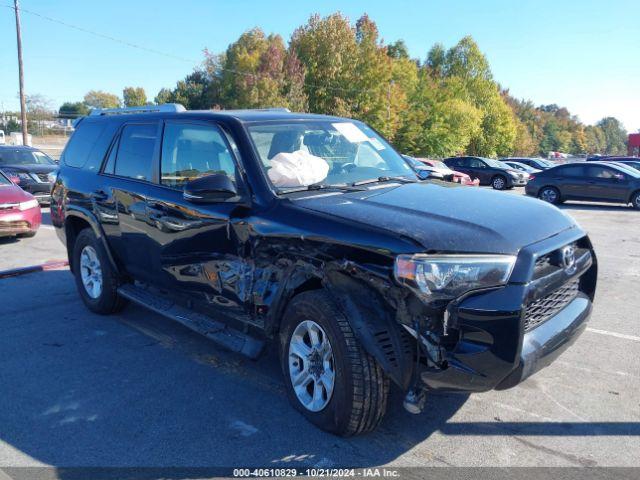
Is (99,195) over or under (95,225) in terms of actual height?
over

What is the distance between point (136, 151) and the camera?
16.5 ft

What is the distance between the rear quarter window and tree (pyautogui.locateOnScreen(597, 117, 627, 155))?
190m

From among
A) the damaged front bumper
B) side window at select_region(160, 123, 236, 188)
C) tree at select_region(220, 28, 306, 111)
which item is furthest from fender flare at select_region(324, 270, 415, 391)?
tree at select_region(220, 28, 306, 111)

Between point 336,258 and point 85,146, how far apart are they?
396cm

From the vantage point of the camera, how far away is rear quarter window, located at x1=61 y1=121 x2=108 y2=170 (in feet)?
18.7

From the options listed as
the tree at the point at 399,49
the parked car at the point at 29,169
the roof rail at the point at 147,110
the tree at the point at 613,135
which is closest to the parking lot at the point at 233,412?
the roof rail at the point at 147,110

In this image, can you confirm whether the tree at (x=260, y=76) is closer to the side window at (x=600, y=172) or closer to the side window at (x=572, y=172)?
the side window at (x=572, y=172)

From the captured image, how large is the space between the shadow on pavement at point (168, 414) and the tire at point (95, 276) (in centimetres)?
50

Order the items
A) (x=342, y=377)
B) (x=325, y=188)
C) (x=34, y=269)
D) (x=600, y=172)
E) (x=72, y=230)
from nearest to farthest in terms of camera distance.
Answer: (x=342, y=377)
(x=325, y=188)
(x=72, y=230)
(x=34, y=269)
(x=600, y=172)

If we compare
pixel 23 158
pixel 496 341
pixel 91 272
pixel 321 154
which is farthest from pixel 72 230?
pixel 23 158

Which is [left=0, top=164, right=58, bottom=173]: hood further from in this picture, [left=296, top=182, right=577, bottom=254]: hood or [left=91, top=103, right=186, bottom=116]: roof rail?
[left=296, top=182, right=577, bottom=254]: hood

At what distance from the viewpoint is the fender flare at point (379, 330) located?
9.62 feet

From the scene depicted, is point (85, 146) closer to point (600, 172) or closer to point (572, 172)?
point (572, 172)

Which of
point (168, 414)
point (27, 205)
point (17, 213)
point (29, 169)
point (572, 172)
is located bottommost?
point (168, 414)
